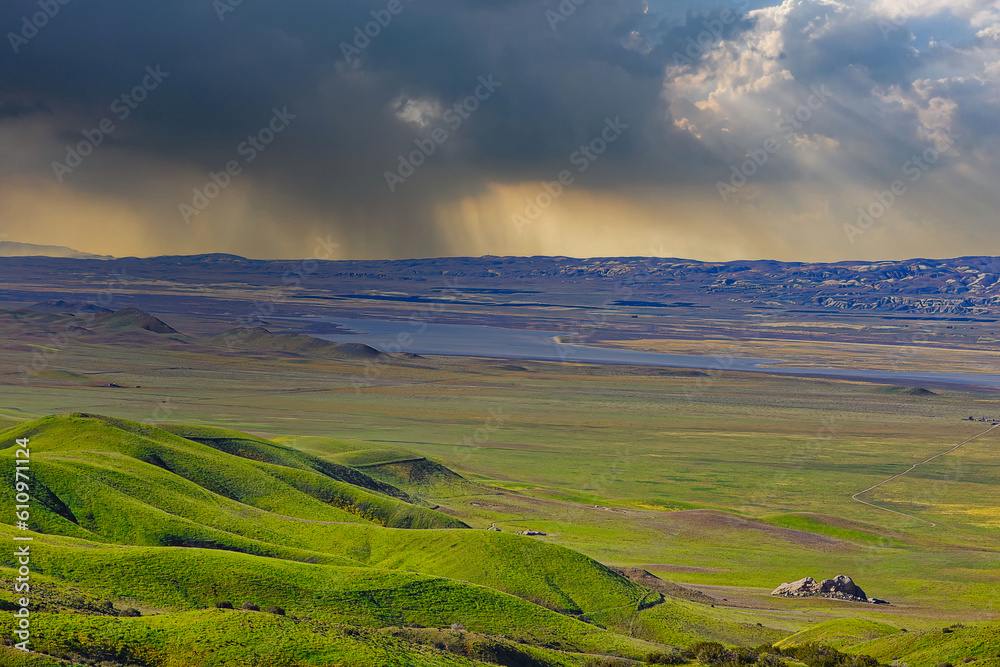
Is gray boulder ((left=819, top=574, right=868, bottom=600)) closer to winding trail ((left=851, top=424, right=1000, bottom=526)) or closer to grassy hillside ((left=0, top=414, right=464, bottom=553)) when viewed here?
Result: grassy hillside ((left=0, top=414, right=464, bottom=553))

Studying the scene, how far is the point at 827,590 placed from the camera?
51.2m

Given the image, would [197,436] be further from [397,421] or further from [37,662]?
[397,421]

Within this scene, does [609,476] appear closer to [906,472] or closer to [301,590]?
[906,472]

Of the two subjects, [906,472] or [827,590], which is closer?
[827,590]

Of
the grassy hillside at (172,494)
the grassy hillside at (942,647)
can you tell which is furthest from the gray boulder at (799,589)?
the grassy hillside at (172,494)

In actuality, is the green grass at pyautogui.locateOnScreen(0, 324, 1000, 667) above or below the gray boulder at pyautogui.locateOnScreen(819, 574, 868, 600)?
above

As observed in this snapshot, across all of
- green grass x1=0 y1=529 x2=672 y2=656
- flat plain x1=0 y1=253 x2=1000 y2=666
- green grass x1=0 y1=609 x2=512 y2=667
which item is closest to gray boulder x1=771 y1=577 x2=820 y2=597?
flat plain x1=0 y1=253 x2=1000 y2=666

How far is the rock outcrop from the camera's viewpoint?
166 feet

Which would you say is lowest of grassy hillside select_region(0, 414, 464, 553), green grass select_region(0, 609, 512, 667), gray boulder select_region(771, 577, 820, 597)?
green grass select_region(0, 609, 512, 667)

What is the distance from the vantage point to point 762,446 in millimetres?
117875

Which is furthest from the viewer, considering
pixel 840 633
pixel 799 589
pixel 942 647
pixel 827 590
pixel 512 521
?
pixel 512 521

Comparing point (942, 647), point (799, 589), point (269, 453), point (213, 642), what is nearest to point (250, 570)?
point (213, 642)

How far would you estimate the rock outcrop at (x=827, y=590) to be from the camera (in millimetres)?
50719

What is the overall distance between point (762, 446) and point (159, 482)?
3421 inches
